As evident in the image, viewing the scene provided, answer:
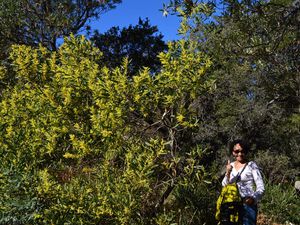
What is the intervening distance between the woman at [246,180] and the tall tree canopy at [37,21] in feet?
33.8

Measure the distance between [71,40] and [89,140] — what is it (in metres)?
1.58

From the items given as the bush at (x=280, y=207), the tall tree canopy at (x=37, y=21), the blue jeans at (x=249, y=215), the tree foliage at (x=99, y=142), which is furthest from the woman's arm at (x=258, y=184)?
the tall tree canopy at (x=37, y=21)

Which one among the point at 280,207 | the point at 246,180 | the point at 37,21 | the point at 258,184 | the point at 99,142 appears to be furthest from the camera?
the point at 37,21

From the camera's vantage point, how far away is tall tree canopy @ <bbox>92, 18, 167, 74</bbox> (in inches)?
627

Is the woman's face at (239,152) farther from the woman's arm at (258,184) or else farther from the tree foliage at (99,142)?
the tree foliage at (99,142)

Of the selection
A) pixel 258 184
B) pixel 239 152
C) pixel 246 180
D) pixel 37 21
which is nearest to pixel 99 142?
pixel 239 152

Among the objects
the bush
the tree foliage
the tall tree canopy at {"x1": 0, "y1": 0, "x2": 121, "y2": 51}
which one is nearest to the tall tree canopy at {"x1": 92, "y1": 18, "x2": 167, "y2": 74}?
the tall tree canopy at {"x1": 0, "y1": 0, "x2": 121, "y2": 51}

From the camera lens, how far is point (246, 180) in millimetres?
4945

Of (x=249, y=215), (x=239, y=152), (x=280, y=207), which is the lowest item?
(x=249, y=215)

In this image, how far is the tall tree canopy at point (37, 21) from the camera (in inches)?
544

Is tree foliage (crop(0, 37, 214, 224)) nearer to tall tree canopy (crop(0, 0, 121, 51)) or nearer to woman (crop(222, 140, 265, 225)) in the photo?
woman (crop(222, 140, 265, 225))

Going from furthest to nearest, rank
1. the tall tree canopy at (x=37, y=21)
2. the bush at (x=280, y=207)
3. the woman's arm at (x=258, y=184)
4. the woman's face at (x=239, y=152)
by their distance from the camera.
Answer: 1. the tall tree canopy at (x=37, y=21)
2. the bush at (x=280, y=207)
3. the woman's face at (x=239, y=152)
4. the woman's arm at (x=258, y=184)

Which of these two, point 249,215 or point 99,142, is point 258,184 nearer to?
point 249,215

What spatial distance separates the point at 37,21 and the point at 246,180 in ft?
37.0
